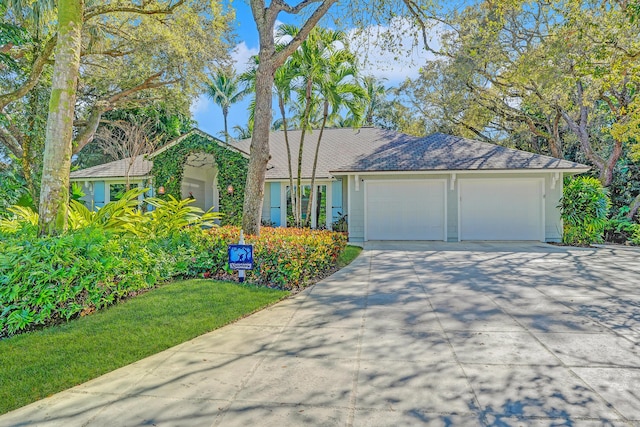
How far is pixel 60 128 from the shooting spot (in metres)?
5.16

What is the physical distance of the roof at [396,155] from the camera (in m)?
12.0

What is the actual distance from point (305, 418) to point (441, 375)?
50.8 inches

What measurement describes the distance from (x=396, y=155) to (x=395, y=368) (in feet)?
36.0

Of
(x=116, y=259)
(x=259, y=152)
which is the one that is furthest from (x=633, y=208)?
(x=116, y=259)

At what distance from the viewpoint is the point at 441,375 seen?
3.08 meters

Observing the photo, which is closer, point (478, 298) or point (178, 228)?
point (478, 298)

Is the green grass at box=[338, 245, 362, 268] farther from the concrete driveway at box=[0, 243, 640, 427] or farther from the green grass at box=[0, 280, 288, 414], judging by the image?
the green grass at box=[0, 280, 288, 414]

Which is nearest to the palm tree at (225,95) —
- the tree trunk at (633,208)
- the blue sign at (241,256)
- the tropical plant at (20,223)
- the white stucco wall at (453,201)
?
the white stucco wall at (453,201)

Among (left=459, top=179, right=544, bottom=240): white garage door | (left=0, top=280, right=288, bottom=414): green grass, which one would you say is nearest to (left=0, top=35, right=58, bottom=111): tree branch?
(left=0, top=280, right=288, bottom=414): green grass

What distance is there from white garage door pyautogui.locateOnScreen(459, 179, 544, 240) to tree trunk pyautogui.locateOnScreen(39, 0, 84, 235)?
11.4 metres

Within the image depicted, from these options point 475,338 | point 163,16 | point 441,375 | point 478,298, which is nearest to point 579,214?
point 478,298

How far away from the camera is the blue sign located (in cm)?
580

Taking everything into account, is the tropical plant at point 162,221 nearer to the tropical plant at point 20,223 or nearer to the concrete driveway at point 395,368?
the tropical plant at point 20,223

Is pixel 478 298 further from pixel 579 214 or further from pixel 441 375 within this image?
pixel 579 214
